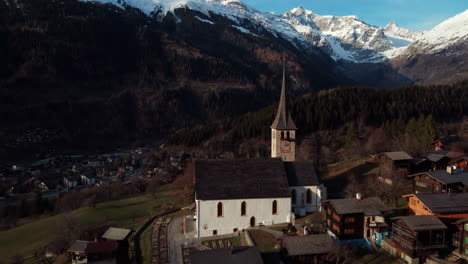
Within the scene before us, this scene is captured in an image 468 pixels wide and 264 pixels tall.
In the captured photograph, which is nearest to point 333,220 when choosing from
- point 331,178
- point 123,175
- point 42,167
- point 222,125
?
point 331,178

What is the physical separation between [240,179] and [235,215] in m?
4.64

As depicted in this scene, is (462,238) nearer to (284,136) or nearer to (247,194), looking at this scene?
(247,194)

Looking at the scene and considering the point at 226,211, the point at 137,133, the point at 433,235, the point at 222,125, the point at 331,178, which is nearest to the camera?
the point at 433,235

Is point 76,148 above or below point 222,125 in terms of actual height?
below

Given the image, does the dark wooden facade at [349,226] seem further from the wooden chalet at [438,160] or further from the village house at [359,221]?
the wooden chalet at [438,160]

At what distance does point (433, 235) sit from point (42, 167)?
119 m

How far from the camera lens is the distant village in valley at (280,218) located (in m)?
36.4

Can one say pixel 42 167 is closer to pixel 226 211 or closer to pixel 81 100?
pixel 81 100

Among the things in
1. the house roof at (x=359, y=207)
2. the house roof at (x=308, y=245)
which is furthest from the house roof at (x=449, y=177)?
the house roof at (x=308, y=245)

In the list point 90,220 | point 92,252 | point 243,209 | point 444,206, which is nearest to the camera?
point 444,206

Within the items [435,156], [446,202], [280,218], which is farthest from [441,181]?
[280,218]

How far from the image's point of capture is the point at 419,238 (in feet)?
116

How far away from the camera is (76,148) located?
152750mm

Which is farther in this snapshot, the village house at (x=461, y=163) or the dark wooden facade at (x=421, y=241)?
the village house at (x=461, y=163)
